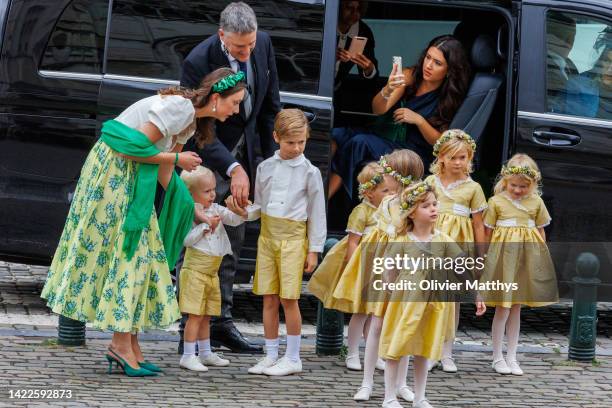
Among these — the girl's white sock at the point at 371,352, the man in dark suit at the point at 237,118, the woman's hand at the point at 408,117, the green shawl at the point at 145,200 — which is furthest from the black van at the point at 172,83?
the girl's white sock at the point at 371,352

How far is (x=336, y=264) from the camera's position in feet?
29.9

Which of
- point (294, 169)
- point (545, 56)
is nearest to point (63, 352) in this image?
point (294, 169)

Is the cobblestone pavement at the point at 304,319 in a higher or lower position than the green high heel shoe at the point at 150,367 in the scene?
higher

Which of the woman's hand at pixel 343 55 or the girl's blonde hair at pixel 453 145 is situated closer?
the girl's blonde hair at pixel 453 145

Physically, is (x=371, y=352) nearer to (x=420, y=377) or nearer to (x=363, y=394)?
(x=363, y=394)

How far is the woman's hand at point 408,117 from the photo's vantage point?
10664 millimetres

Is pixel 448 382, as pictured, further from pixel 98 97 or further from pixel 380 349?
pixel 98 97

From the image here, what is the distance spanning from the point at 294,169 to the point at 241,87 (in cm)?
55

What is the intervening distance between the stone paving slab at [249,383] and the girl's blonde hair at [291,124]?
1309mm

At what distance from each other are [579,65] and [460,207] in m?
1.70

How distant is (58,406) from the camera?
783 cm

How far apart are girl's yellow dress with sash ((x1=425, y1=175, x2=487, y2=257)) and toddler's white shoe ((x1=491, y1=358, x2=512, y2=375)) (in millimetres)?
632

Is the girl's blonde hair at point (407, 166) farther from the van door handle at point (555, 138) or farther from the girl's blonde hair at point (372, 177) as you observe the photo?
the van door handle at point (555, 138)

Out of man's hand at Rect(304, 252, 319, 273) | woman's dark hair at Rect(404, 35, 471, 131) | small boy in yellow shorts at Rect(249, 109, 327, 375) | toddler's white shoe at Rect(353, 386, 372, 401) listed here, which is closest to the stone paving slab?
toddler's white shoe at Rect(353, 386, 372, 401)
